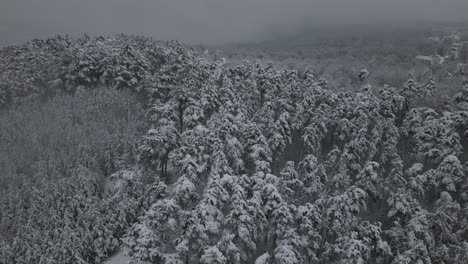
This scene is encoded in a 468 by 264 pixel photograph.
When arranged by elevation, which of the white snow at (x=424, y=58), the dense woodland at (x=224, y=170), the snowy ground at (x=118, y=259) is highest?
the white snow at (x=424, y=58)

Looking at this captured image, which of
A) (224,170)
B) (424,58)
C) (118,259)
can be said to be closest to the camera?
(224,170)

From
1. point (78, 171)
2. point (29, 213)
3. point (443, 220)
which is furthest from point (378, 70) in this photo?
point (29, 213)

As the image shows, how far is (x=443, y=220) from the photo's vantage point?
35344mm

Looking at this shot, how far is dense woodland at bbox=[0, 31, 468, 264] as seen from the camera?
31531mm

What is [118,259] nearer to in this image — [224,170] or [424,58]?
[224,170]

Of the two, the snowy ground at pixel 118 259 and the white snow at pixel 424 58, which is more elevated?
the white snow at pixel 424 58

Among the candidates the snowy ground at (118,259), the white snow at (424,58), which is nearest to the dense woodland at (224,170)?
the snowy ground at (118,259)

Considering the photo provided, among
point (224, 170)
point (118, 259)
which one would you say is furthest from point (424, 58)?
point (118, 259)

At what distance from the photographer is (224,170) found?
37.0 meters

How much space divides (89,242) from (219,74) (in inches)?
1347

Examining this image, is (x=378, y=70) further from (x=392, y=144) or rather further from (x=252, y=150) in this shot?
(x=252, y=150)

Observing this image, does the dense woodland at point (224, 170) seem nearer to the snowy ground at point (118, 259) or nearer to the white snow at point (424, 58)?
the snowy ground at point (118, 259)

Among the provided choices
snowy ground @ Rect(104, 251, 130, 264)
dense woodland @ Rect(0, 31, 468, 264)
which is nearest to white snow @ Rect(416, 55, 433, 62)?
dense woodland @ Rect(0, 31, 468, 264)

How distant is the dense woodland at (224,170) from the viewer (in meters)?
31.5
